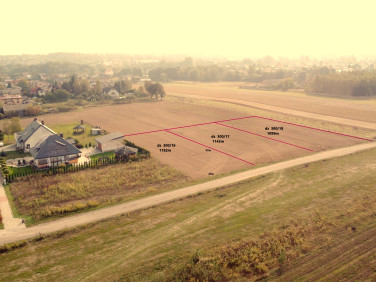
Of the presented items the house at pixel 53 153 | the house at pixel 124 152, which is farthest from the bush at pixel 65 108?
the house at pixel 124 152

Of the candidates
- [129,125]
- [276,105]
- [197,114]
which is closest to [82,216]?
[129,125]

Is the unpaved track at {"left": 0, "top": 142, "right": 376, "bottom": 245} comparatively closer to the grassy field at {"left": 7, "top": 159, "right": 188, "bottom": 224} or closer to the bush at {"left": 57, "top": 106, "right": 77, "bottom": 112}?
the grassy field at {"left": 7, "top": 159, "right": 188, "bottom": 224}

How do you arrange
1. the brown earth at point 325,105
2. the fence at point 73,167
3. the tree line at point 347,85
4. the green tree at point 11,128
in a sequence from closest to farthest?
the fence at point 73,167, the green tree at point 11,128, the brown earth at point 325,105, the tree line at point 347,85

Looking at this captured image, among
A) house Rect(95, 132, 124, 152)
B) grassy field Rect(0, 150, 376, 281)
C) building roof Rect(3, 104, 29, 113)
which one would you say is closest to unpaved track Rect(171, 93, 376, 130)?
grassy field Rect(0, 150, 376, 281)

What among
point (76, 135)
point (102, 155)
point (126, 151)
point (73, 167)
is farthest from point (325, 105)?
point (73, 167)

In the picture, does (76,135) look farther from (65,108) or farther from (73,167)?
(65,108)

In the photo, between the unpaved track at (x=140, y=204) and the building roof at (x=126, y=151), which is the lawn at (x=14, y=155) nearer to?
the building roof at (x=126, y=151)
